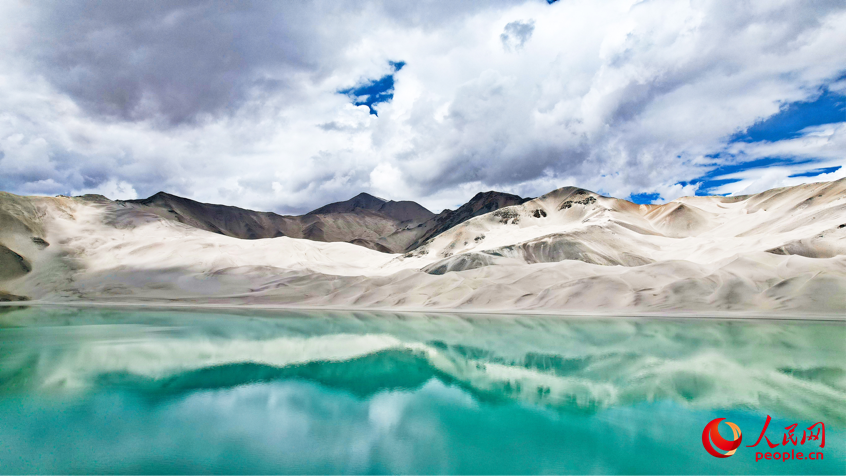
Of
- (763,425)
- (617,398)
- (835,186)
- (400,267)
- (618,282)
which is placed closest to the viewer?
(763,425)

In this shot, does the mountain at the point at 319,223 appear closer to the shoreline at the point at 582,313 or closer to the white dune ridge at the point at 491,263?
the white dune ridge at the point at 491,263

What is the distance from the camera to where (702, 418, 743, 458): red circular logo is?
8.49 meters

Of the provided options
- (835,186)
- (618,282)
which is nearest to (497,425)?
(618,282)

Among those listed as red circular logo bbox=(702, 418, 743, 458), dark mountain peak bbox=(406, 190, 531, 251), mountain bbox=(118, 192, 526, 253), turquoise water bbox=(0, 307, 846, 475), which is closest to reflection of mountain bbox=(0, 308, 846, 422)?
turquoise water bbox=(0, 307, 846, 475)

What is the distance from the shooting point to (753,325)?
29.0m

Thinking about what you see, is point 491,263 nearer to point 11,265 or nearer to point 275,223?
point 11,265

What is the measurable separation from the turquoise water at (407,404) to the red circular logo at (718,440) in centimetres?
18

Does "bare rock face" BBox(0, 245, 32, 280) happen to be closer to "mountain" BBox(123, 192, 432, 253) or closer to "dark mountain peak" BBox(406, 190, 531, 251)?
"mountain" BBox(123, 192, 432, 253)

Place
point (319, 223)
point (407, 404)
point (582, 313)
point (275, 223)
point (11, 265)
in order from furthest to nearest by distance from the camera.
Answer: point (319, 223)
point (275, 223)
point (11, 265)
point (582, 313)
point (407, 404)

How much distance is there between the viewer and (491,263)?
211ft

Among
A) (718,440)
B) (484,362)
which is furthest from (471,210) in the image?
(718,440)

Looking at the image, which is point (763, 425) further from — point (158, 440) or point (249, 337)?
point (249, 337)

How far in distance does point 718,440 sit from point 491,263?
55602 mm

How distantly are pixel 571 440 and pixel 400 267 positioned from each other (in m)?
71.2
